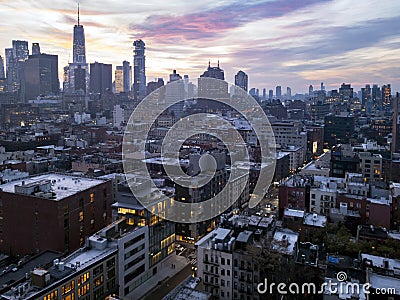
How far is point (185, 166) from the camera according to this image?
46031mm

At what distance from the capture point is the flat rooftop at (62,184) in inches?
1123

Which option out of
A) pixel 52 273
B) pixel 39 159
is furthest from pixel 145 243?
pixel 39 159

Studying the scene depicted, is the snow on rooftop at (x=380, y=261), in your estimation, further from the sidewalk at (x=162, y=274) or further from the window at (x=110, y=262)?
the window at (x=110, y=262)

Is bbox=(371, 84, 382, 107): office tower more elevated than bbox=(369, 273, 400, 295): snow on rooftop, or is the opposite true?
bbox=(371, 84, 382, 107): office tower

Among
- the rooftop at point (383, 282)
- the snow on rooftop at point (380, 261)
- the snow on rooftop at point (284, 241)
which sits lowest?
the snow on rooftop at point (380, 261)

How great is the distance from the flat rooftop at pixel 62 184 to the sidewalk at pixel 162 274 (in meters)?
8.80

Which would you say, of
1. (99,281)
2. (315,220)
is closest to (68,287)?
(99,281)

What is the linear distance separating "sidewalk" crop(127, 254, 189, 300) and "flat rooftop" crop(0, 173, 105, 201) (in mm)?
8800

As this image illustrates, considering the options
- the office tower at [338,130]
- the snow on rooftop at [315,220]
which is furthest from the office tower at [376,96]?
the snow on rooftop at [315,220]

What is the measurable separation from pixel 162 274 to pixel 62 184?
1168 centimetres

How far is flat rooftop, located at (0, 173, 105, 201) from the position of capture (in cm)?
2853

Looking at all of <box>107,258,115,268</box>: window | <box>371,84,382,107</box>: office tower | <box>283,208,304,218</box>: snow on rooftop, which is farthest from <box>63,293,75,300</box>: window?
<box>371,84,382,107</box>: office tower

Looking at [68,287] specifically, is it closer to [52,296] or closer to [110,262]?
[52,296]

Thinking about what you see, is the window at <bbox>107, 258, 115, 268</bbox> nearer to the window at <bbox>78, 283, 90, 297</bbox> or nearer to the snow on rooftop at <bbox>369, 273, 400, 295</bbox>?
the window at <bbox>78, 283, 90, 297</bbox>
